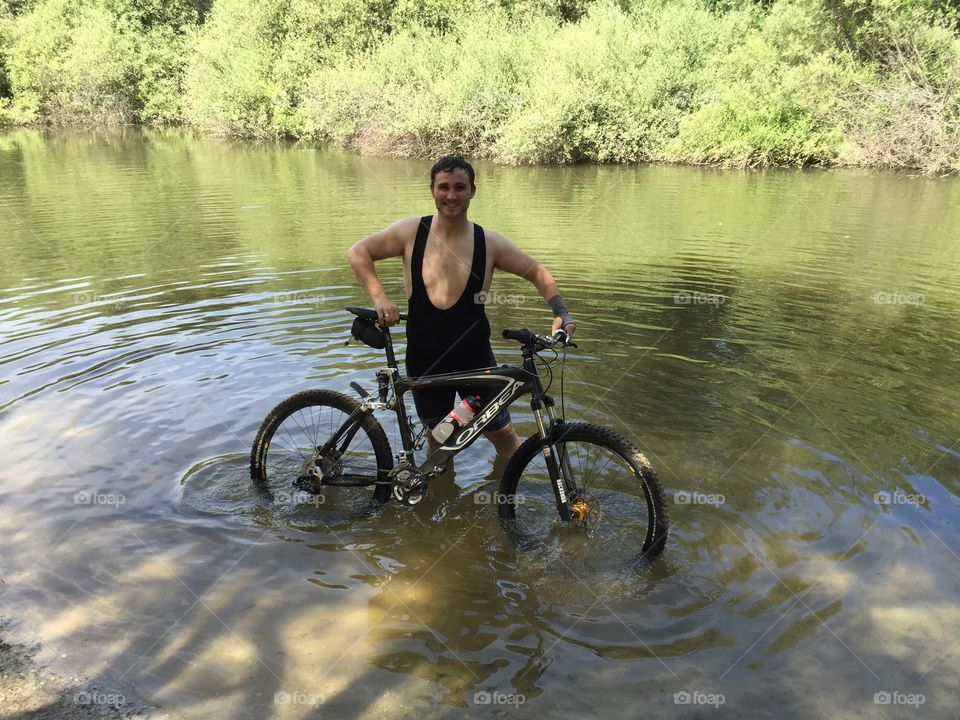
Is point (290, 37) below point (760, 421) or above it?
above

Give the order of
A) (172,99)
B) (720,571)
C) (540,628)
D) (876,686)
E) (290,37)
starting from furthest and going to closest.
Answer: (172,99) < (290,37) < (720,571) < (540,628) < (876,686)

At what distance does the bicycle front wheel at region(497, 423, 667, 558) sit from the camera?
12.6ft

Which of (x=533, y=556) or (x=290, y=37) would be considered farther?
(x=290, y=37)

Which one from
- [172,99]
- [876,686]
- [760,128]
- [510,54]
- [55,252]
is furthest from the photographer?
[172,99]

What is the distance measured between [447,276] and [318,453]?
1431mm

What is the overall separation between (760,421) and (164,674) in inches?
178

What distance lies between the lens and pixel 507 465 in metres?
4.24

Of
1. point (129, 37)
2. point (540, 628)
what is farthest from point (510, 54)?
point (129, 37)

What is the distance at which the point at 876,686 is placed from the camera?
3.13 metres

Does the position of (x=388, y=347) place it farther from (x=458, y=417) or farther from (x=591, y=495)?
(x=591, y=495)

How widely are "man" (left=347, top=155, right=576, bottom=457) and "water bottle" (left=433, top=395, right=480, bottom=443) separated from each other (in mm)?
67

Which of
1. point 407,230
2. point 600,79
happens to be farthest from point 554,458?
point 600,79

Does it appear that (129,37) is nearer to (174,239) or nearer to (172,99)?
(172,99)

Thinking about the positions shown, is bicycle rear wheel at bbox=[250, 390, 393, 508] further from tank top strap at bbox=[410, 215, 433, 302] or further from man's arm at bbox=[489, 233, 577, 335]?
man's arm at bbox=[489, 233, 577, 335]
